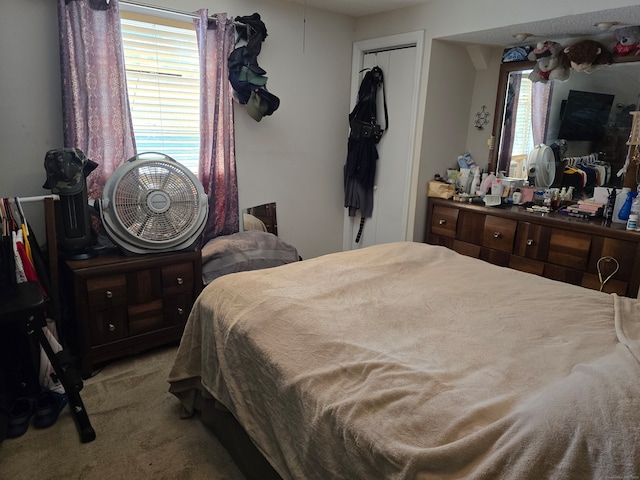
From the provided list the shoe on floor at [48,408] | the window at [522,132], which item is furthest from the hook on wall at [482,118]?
the shoe on floor at [48,408]

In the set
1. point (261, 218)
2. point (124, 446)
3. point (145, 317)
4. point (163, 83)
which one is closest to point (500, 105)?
point (261, 218)

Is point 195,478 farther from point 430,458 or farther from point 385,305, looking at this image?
point 430,458

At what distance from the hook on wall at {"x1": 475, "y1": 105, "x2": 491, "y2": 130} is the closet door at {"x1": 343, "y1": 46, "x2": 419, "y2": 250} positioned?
578 mm

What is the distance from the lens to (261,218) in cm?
332

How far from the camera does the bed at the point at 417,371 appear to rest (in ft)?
2.93

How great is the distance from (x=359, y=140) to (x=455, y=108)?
79 centimetres

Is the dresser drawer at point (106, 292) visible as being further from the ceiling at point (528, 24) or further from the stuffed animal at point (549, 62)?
the stuffed animal at point (549, 62)

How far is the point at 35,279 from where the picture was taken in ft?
6.64

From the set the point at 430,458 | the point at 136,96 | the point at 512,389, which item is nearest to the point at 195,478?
the point at 430,458

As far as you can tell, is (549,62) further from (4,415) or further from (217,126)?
(4,415)

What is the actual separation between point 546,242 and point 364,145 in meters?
1.60

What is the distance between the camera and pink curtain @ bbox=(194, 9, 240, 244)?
2.77 metres

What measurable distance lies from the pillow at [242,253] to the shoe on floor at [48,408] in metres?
1.00

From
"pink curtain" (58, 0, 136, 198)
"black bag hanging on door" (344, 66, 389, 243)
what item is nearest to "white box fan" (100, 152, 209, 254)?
"pink curtain" (58, 0, 136, 198)
